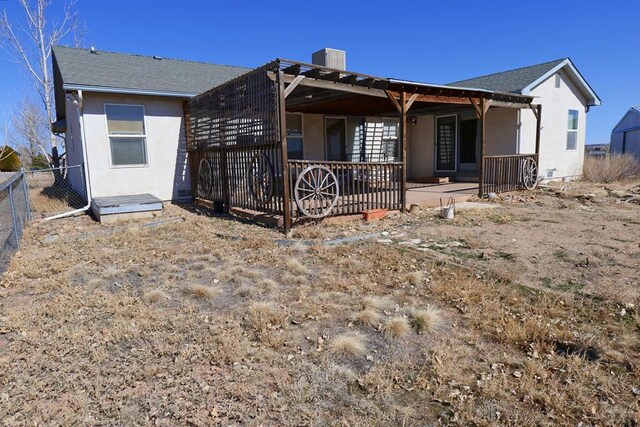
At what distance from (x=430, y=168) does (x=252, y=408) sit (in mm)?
13607

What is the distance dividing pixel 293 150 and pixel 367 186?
4964mm

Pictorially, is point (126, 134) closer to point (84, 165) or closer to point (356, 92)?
point (84, 165)

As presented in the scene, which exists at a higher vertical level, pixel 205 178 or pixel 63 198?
pixel 205 178

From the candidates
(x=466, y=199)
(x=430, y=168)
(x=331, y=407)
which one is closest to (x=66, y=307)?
(x=331, y=407)

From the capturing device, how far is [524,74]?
523 inches

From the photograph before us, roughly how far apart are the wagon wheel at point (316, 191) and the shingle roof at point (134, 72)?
16.2 feet

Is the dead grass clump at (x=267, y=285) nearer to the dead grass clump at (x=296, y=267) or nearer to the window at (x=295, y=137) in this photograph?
the dead grass clump at (x=296, y=267)

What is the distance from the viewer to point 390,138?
14383 mm

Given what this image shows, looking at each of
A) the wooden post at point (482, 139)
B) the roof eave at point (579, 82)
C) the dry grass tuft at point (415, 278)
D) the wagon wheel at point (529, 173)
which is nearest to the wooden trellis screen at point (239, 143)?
the dry grass tuft at point (415, 278)

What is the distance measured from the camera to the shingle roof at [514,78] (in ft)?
40.5

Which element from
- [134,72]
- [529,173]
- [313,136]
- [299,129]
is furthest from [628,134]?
[134,72]

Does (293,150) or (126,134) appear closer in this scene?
(126,134)

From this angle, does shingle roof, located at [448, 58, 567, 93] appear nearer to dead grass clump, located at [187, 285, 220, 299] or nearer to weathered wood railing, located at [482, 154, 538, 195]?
weathered wood railing, located at [482, 154, 538, 195]

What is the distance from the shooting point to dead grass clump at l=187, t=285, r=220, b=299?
3.97 m
